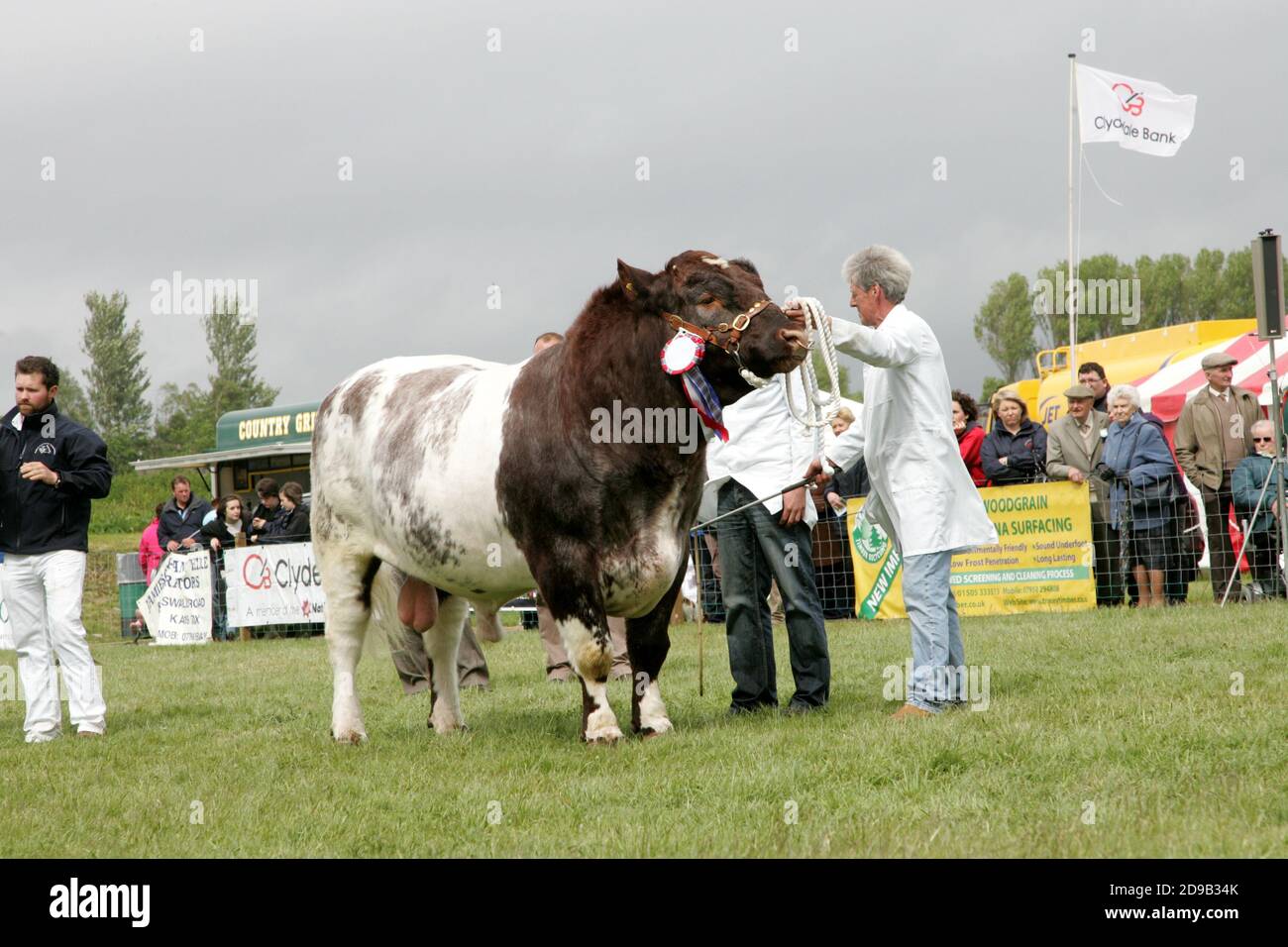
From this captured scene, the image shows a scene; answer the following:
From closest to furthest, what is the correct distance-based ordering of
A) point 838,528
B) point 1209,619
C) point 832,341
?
1. point 832,341
2. point 1209,619
3. point 838,528

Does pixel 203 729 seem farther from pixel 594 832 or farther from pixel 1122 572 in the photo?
pixel 1122 572

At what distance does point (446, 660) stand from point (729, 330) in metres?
2.84

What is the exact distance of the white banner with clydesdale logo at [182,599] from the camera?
19.5 metres

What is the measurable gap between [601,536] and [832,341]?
1476mm

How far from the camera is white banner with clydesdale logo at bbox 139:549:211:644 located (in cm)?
1945

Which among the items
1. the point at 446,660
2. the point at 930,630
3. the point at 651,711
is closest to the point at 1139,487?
the point at 930,630

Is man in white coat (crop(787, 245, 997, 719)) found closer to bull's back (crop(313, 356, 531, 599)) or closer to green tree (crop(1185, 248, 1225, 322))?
bull's back (crop(313, 356, 531, 599))

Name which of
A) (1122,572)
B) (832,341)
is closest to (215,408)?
(1122,572)

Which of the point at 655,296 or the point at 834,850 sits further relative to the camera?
the point at 655,296

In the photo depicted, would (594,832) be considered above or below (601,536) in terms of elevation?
below

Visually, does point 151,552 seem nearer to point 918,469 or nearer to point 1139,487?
point 1139,487

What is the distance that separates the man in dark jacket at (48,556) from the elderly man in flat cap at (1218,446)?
9694mm

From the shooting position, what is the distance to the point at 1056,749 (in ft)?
17.7

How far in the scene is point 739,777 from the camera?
5316mm
